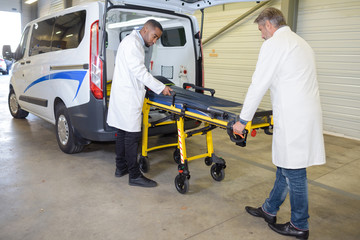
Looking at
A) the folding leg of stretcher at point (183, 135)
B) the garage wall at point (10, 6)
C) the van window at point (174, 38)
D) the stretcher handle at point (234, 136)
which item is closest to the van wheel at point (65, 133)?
the folding leg of stretcher at point (183, 135)

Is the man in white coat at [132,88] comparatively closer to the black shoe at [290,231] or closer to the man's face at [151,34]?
the man's face at [151,34]

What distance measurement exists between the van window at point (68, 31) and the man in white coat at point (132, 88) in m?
0.80

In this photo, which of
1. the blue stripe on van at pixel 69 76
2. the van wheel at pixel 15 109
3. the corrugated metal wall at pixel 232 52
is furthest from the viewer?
the corrugated metal wall at pixel 232 52

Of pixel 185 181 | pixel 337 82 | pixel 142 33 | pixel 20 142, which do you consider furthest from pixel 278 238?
pixel 337 82

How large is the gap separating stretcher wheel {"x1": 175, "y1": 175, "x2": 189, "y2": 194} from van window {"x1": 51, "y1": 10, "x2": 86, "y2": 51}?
6.55 feet

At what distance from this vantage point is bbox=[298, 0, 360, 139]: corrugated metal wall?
223 inches

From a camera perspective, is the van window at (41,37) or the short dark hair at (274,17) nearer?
the short dark hair at (274,17)

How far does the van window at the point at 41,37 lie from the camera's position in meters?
4.53

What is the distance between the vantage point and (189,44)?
4461 mm

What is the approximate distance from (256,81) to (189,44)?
2.36 metres

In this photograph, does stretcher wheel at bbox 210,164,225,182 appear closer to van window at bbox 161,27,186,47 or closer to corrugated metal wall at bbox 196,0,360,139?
van window at bbox 161,27,186,47

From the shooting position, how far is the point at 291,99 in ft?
7.26

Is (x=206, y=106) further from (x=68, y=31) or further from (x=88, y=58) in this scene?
(x=68, y=31)

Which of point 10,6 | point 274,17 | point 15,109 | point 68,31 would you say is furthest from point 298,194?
point 10,6
